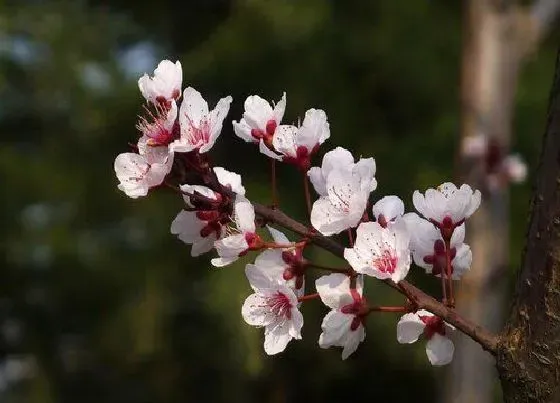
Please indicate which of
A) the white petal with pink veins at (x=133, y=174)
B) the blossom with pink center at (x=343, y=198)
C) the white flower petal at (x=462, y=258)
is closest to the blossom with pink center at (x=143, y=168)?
the white petal with pink veins at (x=133, y=174)

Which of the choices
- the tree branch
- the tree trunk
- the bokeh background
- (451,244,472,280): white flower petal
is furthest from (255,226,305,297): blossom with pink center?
the bokeh background

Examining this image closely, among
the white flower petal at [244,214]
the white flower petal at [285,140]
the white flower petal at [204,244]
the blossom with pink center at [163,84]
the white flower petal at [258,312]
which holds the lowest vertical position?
the white flower petal at [258,312]

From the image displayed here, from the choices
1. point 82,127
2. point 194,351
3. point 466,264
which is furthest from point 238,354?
point 466,264

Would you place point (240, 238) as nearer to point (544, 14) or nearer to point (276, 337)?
point (276, 337)

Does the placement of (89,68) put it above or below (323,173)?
below

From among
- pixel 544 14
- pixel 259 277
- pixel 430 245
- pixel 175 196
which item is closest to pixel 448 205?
pixel 430 245

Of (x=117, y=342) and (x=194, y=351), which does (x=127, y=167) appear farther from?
(x=117, y=342)

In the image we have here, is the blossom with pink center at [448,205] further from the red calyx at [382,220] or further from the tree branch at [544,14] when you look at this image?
the tree branch at [544,14]
